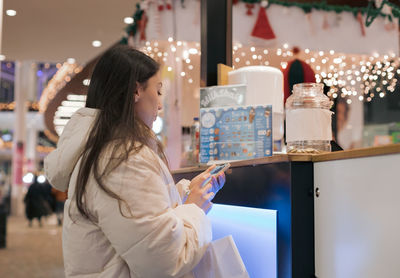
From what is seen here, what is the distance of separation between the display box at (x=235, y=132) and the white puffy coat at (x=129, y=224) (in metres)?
0.49

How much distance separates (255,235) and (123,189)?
59 centimetres

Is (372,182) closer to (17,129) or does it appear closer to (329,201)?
(329,201)

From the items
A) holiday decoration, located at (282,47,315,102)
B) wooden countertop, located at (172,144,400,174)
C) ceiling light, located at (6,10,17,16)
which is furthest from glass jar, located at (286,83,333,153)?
ceiling light, located at (6,10,17,16)

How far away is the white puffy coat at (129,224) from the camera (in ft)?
4.01

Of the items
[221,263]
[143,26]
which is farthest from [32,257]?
[221,263]

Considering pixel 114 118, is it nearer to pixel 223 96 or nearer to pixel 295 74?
pixel 223 96

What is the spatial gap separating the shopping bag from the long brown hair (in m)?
0.35

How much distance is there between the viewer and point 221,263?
4.62 feet

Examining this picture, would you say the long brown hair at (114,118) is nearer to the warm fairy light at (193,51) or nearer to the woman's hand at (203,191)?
the woman's hand at (203,191)

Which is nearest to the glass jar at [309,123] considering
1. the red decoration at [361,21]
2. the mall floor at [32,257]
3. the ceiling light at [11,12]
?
the red decoration at [361,21]

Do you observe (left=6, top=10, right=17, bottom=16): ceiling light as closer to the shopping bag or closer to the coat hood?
the coat hood

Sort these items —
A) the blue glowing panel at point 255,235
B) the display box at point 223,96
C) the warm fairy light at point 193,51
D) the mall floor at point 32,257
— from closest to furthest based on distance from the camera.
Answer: the blue glowing panel at point 255,235 < the display box at point 223,96 < the warm fairy light at point 193,51 < the mall floor at point 32,257

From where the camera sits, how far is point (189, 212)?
1.40 metres

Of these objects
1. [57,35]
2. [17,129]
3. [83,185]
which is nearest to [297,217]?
[83,185]
